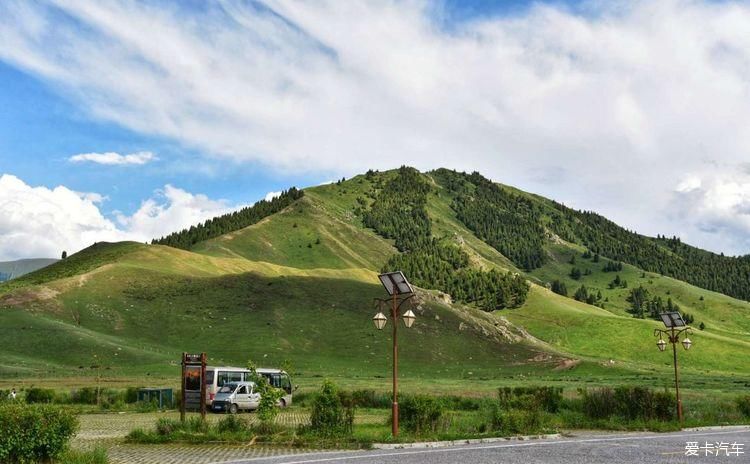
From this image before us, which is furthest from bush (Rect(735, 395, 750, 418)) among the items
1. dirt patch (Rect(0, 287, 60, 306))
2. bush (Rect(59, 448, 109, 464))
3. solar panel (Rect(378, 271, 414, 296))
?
dirt patch (Rect(0, 287, 60, 306))

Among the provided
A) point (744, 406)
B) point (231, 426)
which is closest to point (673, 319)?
point (744, 406)

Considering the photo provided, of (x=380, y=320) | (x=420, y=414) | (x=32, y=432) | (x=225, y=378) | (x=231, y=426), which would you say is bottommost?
(x=231, y=426)

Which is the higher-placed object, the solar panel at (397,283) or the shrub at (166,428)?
the solar panel at (397,283)

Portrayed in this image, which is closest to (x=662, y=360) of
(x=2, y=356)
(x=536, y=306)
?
(x=536, y=306)

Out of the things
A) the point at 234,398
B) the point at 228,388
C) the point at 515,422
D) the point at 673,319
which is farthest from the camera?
the point at 228,388

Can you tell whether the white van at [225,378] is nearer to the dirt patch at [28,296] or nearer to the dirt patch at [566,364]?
the dirt patch at [28,296]

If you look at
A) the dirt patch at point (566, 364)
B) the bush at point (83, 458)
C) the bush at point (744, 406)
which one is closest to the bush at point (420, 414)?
the bush at point (83, 458)

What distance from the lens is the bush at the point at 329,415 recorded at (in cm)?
2672

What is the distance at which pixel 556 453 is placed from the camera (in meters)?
22.9

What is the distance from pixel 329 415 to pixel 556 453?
365 inches

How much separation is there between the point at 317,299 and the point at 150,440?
107128 millimetres

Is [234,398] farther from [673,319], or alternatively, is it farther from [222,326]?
[222,326]

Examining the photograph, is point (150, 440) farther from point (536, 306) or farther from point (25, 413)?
point (536, 306)

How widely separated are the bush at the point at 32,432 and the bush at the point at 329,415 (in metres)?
10.9
